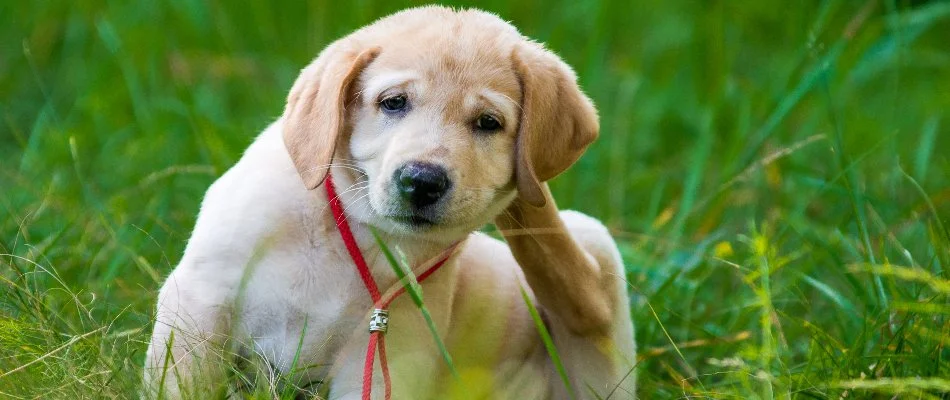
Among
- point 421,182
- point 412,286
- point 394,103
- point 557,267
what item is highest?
point 394,103

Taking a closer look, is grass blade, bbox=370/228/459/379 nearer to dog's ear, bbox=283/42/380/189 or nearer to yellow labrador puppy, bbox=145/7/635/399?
yellow labrador puppy, bbox=145/7/635/399

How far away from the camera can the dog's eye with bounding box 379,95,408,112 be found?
10.8ft

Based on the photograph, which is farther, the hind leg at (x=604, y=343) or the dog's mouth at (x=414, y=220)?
the hind leg at (x=604, y=343)

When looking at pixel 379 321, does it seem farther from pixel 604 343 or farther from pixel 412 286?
pixel 604 343

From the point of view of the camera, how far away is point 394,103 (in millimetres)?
3301

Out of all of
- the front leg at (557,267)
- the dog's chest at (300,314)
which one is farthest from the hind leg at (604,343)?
the dog's chest at (300,314)

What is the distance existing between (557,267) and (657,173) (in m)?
2.74

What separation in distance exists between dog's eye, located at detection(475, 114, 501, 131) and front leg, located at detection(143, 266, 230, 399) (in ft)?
2.60

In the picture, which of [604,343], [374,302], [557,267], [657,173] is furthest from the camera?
[657,173]

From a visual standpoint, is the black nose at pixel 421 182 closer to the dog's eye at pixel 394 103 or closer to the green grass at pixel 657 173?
the dog's eye at pixel 394 103

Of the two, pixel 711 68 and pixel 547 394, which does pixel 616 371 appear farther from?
pixel 711 68

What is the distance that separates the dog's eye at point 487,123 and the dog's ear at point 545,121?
0.25 feet

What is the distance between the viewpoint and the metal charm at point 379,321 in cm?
327

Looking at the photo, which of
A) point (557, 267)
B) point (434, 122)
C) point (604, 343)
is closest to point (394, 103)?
point (434, 122)
